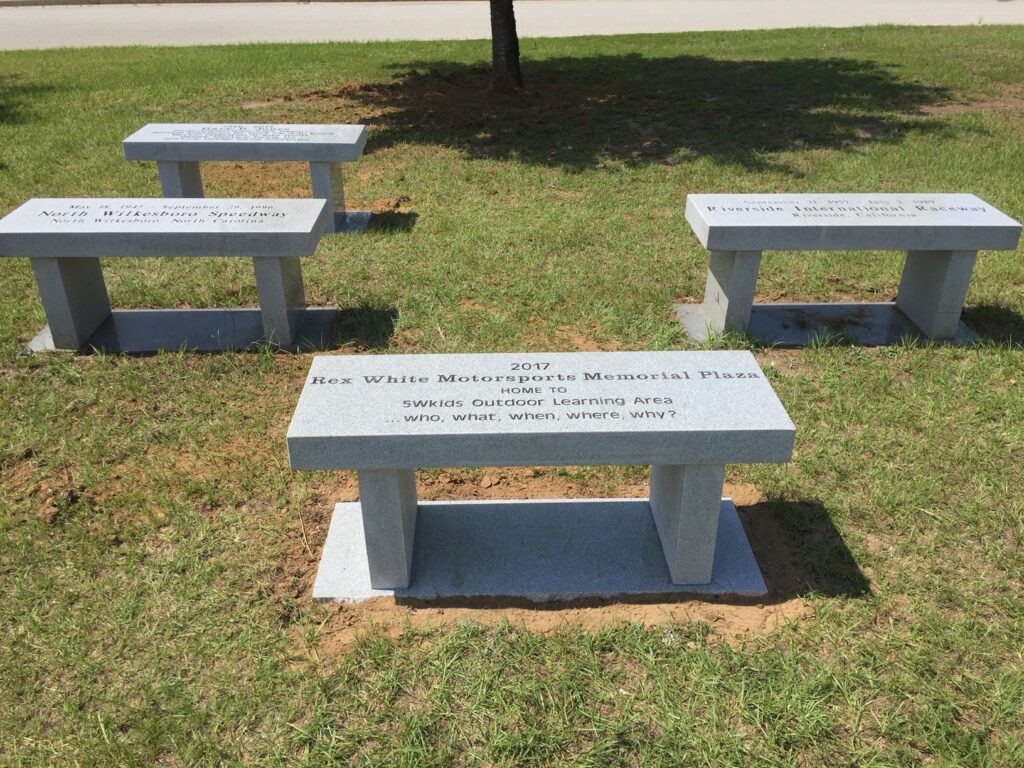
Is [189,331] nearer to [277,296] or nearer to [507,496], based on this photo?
[277,296]

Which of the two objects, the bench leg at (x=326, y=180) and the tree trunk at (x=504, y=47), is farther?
the tree trunk at (x=504, y=47)

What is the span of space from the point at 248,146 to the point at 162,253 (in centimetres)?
242

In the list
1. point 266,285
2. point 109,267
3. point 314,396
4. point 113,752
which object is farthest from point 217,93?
point 113,752

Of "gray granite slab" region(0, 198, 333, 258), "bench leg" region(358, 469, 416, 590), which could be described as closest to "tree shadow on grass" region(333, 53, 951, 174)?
"gray granite slab" region(0, 198, 333, 258)

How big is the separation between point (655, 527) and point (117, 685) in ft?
6.85

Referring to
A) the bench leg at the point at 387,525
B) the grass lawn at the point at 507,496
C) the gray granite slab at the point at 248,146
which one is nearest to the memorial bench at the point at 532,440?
the bench leg at the point at 387,525

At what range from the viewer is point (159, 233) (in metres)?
4.87

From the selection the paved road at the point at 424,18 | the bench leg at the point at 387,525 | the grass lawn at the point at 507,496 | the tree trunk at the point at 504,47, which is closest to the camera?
the grass lawn at the point at 507,496

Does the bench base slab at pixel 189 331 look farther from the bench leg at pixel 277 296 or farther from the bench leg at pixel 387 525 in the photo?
the bench leg at pixel 387 525

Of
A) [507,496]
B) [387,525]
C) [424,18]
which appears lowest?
[507,496]

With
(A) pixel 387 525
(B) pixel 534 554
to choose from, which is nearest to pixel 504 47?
(B) pixel 534 554

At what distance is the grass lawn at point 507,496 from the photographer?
265cm

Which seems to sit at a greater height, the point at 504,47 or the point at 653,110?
the point at 504,47

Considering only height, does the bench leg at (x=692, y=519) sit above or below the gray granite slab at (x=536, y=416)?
below
